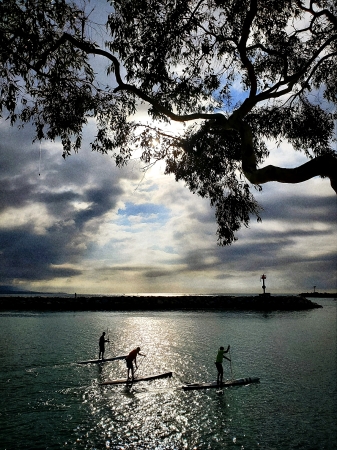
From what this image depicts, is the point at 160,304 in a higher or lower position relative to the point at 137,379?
higher

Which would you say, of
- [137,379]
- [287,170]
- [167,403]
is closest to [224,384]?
[167,403]

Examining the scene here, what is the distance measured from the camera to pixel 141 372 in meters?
24.5

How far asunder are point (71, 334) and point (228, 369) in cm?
2394

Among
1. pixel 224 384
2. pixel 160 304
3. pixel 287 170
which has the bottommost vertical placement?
pixel 224 384

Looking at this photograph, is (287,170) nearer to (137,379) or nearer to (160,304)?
(137,379)

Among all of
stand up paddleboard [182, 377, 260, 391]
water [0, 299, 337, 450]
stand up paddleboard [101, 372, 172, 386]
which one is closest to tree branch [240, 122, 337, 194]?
water [0, 299, 337, 450]

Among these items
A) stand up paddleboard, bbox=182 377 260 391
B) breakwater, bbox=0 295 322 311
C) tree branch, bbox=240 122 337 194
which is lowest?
stand up paddleboard, bbox=182 377 260 391

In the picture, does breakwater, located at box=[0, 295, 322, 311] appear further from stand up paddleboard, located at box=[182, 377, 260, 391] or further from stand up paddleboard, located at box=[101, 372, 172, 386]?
stand up paddleboard, located at box=[182, 377, 260, 391]

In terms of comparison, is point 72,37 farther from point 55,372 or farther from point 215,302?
point 215,302

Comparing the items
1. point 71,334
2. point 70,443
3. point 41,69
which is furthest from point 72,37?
point 71,334

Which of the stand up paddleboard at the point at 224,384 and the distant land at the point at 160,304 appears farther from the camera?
the distant land at the point at 160,304

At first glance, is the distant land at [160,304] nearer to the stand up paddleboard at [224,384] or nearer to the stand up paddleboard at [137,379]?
the stand up paddleboard at [137,379]

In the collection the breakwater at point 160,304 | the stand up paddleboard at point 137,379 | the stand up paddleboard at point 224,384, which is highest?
the breakwater at point 160,304

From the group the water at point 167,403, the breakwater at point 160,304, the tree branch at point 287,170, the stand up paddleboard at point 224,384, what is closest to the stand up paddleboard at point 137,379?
the water at point 167,403
